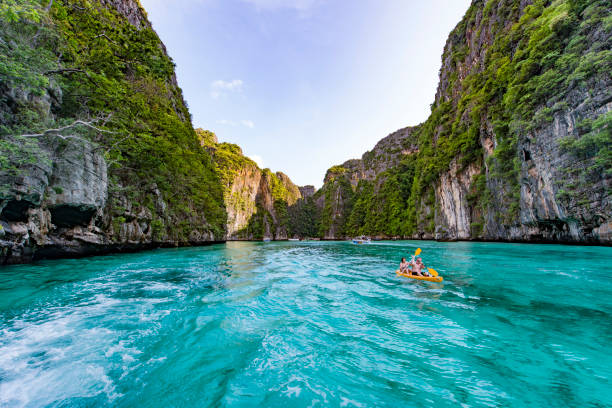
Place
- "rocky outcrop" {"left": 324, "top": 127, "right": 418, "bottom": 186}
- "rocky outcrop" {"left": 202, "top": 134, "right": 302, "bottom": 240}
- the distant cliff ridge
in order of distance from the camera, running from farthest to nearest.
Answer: "rocky outcrop" {"left": 324, "top": 127, "right": 418, "bottom": 186}
"rocky outcrop" {"left": 202, "top": 134, "right": 302, "bottom": 240}
the distant cliff ridge

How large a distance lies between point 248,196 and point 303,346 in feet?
292

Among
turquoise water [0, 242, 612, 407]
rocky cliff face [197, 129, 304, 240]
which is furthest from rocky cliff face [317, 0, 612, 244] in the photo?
rocky cliff face [197, 129, 304, 240]

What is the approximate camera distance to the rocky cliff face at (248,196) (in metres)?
79.8

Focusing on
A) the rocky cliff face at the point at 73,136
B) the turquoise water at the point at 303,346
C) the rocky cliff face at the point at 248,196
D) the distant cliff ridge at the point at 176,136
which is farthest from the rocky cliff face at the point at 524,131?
the rocky cliff face at the point at 248,196

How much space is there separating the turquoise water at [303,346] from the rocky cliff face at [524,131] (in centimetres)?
1520

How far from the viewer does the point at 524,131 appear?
72.2 ft

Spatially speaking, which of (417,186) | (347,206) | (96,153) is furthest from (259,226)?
(96,153)

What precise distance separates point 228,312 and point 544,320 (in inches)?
314

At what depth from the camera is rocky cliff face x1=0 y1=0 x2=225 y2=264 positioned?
852cm

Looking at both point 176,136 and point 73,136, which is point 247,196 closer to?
point 176,136

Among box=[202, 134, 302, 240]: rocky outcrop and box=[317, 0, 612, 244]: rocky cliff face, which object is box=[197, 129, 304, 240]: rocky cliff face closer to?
box=[202, 134, 302, 240]: rocky outcrop

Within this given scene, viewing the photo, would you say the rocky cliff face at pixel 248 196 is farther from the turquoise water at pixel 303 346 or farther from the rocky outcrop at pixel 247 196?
the turquoise water at pixel 303 346

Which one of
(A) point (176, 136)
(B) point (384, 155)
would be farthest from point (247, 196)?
(A) point (176, 136)

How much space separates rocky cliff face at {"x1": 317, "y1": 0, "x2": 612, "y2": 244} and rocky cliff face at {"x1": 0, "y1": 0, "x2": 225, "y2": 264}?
2982 centimetres
